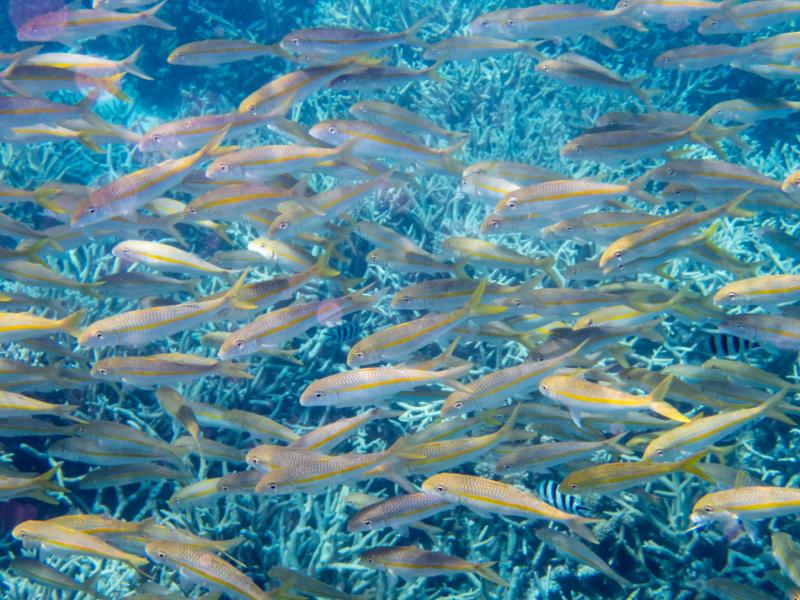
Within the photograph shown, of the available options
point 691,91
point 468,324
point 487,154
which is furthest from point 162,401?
point 691,91

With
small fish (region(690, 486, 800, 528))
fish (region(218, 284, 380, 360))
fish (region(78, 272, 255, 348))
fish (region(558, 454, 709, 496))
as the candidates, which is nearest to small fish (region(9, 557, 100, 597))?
fish (region(78, 272, 255, 348))

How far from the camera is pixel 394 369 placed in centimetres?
327

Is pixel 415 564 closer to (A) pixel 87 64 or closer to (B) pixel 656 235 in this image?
(B) pixel 656 235

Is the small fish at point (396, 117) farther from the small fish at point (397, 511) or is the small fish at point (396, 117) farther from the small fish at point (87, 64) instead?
the small fish at point (397, 511)

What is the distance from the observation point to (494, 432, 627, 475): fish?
329 cm

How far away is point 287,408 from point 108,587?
173 centimetres

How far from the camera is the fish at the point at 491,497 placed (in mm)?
2924

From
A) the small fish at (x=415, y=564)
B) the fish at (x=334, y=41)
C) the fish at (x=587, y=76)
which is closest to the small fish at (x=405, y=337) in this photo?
the small fish at (x=415, y=564)

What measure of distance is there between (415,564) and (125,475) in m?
1.96

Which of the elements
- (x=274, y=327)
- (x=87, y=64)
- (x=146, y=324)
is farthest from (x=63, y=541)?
(x=87, y=64)

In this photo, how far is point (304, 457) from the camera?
3.12 metres

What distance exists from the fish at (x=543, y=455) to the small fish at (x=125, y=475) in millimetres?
2096

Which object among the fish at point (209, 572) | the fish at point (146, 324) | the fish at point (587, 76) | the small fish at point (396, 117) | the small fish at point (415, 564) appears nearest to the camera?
the fish at point (209, 572)

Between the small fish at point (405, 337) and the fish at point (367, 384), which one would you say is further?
the small fish at point (405, 337)
